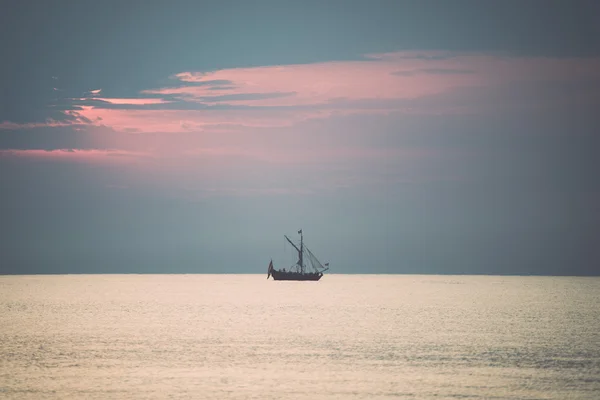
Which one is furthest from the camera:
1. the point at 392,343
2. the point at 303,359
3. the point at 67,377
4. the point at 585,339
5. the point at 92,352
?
the point at 585,339

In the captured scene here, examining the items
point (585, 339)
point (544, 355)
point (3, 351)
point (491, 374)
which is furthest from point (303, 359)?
point (585, 339)

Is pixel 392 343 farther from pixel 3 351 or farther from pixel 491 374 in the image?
pixel 3 351

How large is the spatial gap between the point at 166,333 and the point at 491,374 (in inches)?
1696

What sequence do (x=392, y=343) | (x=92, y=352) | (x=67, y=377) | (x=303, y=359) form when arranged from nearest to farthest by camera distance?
(x=67, y=377) → (x=303, y=359) → (x=92, y=352) → (x=392, y=343)

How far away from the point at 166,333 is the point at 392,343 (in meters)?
25.4

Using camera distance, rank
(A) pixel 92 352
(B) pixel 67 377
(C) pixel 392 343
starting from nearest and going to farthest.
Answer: (B) pixel 67 377 → (A) pixel 92 352 → (C) pixel 392 343

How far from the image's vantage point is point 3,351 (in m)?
68.9

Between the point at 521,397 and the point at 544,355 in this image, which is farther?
the point at 544,355

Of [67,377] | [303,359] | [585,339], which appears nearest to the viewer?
[67,377]

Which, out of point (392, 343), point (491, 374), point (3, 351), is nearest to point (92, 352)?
point (3, 351)

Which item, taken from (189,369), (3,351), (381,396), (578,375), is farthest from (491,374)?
(3,351)

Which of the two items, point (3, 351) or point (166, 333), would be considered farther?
point (166, 333)

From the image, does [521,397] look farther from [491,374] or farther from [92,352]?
[92,352]

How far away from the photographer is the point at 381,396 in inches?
1828
